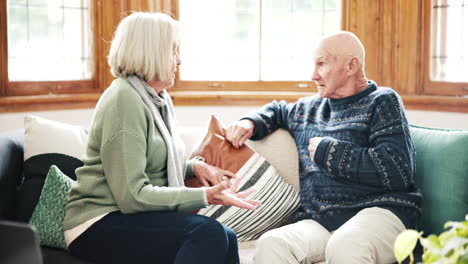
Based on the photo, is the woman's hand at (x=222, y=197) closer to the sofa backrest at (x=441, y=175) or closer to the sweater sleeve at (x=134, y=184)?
the sweater sleeve at (x=134, y=184)

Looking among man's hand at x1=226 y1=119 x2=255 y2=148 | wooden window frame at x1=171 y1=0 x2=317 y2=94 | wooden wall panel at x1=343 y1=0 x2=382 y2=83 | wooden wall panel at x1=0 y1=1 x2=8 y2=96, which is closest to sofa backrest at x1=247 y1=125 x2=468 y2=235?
man's hand at x1=226 y1=119 x2=255 y2=148

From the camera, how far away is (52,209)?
85.7 inches

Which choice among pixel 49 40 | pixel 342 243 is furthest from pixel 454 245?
pixel 49 40

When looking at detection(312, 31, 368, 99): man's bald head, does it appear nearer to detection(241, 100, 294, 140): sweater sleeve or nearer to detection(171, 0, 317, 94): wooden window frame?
detection(241, 100, 294, 140): sweater sleeve

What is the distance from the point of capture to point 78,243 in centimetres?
203

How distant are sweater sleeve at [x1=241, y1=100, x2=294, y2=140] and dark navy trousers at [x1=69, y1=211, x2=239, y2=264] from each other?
29.3 inches

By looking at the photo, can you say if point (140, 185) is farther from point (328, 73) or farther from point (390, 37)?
point (390, 37)

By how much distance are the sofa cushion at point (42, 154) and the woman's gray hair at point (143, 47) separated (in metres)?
0.51

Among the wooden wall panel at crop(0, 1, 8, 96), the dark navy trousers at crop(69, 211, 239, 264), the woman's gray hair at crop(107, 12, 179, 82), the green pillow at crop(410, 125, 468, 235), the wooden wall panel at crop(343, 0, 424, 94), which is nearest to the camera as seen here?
the dark navy trousers at crop(69, 211, 239, 264)

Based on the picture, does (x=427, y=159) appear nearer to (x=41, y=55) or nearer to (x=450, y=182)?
(x=450, y=182)

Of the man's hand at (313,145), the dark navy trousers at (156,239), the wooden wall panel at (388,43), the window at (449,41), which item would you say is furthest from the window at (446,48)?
the dark navy trousers at (156,239)

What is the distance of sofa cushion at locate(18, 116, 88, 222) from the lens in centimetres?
235

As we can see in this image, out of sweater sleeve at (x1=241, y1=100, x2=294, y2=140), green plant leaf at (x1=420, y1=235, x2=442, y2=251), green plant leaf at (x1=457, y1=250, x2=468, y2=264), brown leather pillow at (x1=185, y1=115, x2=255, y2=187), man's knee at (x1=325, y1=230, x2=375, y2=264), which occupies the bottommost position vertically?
man's knee at (x1=325, y1=230, x2=375, y2=264)

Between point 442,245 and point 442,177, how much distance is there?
4.23 ft
